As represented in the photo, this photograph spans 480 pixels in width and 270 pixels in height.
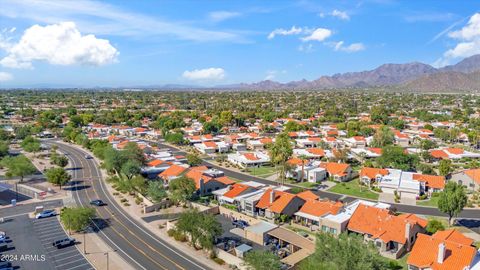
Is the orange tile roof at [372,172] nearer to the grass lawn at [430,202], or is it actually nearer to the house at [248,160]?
the grass lawn at [430,202]

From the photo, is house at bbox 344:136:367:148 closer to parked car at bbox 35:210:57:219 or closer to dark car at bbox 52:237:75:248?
parked car at bbox 35:210:57:219

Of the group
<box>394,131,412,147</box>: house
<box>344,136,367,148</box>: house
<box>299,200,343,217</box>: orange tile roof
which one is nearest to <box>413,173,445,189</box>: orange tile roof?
<box>299,200,343,217</box>: orange tile roof

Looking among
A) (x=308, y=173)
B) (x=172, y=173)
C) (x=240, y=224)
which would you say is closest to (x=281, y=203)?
(x=240, y=224)

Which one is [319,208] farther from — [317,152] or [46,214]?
[317,152]

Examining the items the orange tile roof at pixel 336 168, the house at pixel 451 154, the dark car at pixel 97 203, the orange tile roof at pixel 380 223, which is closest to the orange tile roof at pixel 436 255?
the orange tile roof at pixel 380 223

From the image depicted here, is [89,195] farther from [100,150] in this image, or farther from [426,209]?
[426,209]

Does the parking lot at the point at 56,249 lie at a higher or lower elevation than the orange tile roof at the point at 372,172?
lower
